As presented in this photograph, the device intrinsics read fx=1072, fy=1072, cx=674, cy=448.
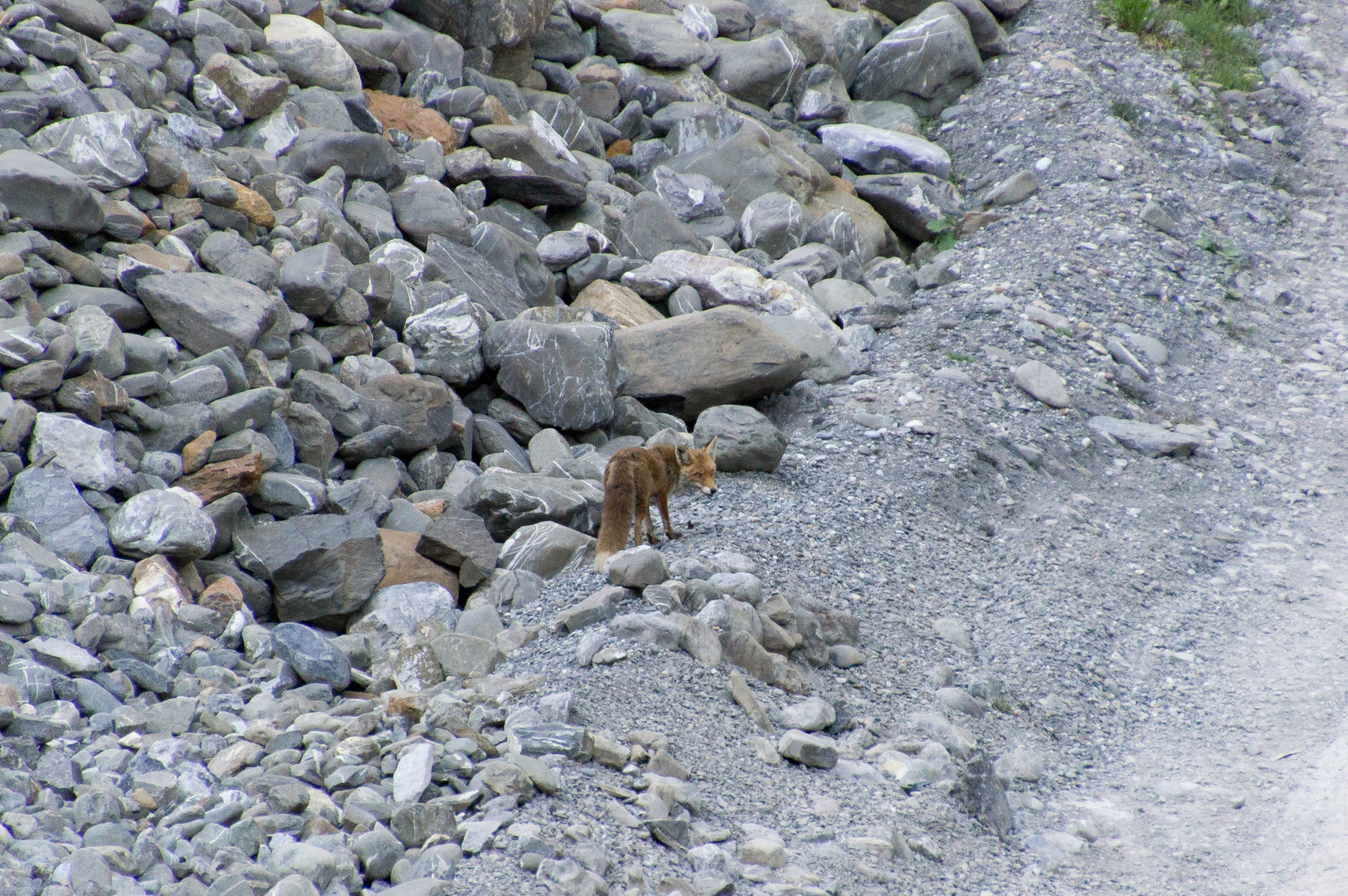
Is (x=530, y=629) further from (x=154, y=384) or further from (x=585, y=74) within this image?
(x=585, y=74)

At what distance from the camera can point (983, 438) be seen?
7.93 m

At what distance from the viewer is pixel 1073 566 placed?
6.76 m

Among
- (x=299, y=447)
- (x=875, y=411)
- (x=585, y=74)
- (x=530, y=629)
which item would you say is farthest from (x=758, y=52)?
(x=530, y=629)

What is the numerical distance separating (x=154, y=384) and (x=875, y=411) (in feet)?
16.6

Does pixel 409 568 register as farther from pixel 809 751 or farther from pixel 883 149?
pixel 883 149

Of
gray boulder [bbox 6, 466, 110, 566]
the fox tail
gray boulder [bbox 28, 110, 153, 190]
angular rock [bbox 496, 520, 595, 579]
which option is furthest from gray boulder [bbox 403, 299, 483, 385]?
gray boulder [bbox 6, 466, 110, 566]

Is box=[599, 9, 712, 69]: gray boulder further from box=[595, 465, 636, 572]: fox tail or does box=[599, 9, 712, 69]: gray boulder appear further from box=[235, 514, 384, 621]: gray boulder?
box=[235, 514, 384, 621]: gray boulder

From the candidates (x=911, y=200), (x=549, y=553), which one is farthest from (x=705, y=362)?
(x=911, y=200)

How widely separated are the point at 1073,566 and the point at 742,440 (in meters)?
2.29

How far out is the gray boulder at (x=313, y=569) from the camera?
619 cm

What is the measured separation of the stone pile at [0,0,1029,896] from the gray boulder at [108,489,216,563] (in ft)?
0.06

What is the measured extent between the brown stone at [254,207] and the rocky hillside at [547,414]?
38 mm

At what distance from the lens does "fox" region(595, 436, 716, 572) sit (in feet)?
19.5

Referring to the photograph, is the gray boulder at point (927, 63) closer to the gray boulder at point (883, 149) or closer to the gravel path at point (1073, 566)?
the gray boulder at point (883, 149)
